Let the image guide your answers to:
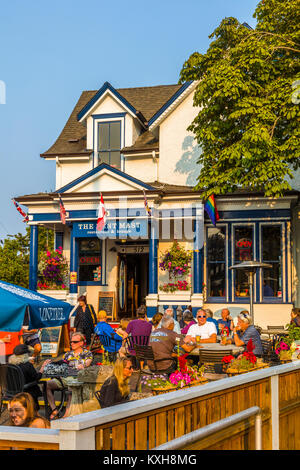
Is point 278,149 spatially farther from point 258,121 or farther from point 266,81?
point 266,81

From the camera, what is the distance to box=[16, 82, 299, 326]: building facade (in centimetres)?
1717

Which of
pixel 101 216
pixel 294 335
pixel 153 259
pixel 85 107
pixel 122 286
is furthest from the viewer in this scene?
pixel 85 107

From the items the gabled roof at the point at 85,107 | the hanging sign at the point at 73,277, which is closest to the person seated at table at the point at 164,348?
the hanging sign at the point at 73,277

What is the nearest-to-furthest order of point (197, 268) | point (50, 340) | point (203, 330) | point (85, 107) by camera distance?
point (203, 330)
point (50, 340)
point (197, 268)
point (85, 107)

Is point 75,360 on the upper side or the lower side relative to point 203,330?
lower

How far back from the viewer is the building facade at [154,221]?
56.3ft

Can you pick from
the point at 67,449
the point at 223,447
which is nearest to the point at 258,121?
the point at 223,447

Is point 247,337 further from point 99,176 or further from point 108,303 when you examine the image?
point 108,303

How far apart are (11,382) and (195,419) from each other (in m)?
3.97

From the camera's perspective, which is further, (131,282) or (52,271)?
(131,282)

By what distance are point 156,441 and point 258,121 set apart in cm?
1145

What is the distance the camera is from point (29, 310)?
746cm

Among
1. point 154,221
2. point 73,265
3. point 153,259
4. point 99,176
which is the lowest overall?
point 73,265

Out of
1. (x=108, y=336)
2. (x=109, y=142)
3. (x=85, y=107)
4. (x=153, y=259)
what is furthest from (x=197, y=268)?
(x=85, y=107)
